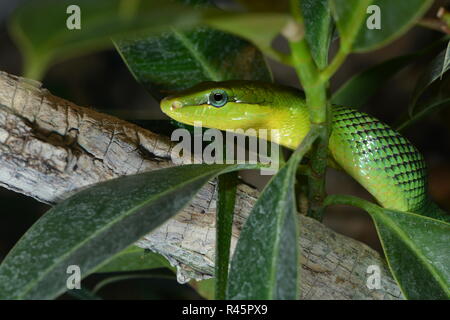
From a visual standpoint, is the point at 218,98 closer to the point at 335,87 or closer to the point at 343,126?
the point at 343,126

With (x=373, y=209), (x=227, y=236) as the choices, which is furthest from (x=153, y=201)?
(x=373, y=209)

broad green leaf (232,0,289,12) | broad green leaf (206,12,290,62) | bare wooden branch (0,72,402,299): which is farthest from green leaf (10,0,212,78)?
bare wooden branch (0,72,402,299)

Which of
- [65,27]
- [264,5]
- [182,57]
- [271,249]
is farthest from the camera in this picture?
[182,57]

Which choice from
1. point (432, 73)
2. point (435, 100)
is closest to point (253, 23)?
point (432, 73)

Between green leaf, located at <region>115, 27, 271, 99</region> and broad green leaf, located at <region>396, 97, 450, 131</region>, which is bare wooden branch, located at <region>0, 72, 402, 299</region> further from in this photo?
broad green leaf, located at <region>396, 97, 450, 131</region>

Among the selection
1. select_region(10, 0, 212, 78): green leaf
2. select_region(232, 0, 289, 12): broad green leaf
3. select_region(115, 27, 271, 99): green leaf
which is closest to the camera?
select_region(10, 0, 212, 78): green leaf

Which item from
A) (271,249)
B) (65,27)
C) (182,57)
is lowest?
(271,249)

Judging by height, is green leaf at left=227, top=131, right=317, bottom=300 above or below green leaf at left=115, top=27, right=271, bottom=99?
below
